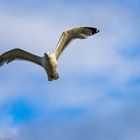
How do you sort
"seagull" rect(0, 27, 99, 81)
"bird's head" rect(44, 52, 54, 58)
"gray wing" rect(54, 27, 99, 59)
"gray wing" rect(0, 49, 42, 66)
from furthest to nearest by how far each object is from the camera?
"gray wing" rect(0, 49, 42, 66) < "gray wing" rect(54, 27, 99, 59) < "seagull" rect(0, 27, 99, 81) < "bird's head" rect(44, 52, 54, 58)

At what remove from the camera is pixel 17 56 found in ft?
58.8

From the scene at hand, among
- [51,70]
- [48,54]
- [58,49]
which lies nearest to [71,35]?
[58,49]

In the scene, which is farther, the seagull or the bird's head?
the seagull

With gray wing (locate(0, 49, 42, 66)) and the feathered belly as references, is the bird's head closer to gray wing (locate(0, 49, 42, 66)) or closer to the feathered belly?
the feathered belly

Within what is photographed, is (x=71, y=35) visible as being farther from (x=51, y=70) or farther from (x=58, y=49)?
(x=51, y=70)

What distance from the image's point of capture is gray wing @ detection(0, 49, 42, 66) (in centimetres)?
1747

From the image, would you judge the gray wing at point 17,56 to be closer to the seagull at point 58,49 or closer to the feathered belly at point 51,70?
the seagull at point 58,49

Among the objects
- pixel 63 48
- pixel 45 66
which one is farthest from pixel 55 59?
pixel 63 48

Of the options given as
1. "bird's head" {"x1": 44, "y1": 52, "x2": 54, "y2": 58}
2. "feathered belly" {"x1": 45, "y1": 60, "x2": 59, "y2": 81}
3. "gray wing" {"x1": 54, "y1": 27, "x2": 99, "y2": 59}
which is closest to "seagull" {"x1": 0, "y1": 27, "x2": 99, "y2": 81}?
"gray wing" {"x1": 54, "y1": 27, "x2": 99, "y2": 59}

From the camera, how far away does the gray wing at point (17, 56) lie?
57.3ft

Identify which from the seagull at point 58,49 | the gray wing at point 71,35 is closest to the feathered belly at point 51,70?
the seagull at point 58,49

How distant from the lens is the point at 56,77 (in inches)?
591

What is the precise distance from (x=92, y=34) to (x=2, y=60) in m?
3.95

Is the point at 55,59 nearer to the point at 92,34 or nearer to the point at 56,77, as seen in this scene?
the point at 56,77
